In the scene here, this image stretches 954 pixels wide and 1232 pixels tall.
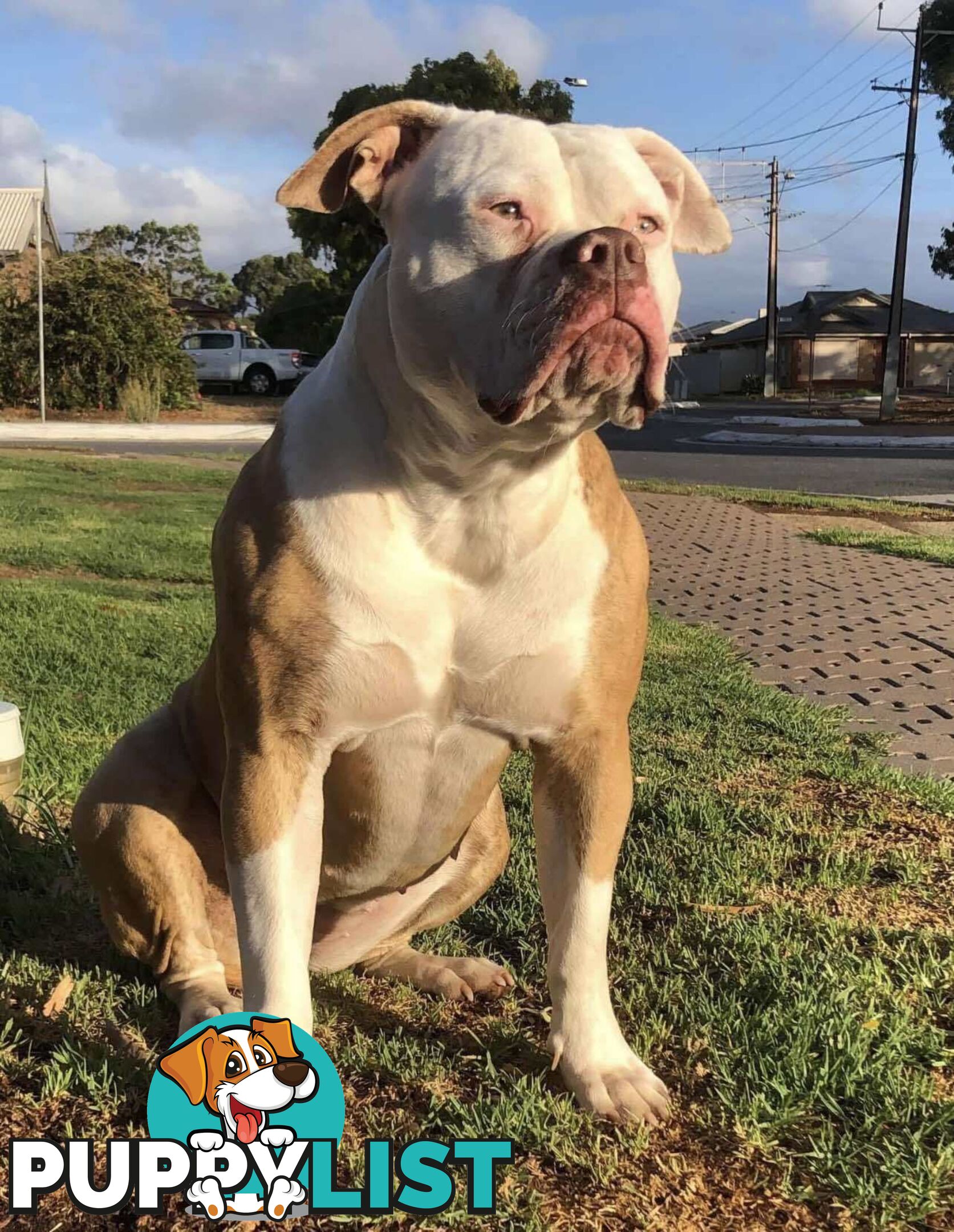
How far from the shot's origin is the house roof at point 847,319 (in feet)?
166

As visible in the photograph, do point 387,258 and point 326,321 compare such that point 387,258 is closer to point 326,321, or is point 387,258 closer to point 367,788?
point 367,788

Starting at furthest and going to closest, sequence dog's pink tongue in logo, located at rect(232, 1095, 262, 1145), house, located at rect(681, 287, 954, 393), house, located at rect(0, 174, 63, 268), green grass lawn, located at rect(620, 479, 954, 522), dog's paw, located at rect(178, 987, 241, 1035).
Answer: house, located at rect(681, 287, 954, 393) → house, located at rect(0, 174, 63, 268) → green grass lawn, located at rect(620, 479, 954, 522) → dog's paw, located at rect(178, 987, 241, 1035) → dog's pink tongue in logo, located at rect(232, 1095, 262, 1145)

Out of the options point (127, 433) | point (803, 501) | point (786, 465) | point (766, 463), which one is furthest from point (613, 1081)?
point (127, 433)

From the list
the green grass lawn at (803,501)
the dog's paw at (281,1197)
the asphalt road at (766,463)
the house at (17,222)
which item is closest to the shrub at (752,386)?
the asphalt road at (766,463)

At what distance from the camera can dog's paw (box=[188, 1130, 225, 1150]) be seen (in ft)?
6.26

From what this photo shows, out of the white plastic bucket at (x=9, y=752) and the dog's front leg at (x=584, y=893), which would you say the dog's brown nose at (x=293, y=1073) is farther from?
the white plastic bucket at (x=9, y=752)

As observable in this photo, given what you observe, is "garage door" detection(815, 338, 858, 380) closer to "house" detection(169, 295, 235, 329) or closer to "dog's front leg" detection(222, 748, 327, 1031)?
"house" detection(169, 295, 235, 329)

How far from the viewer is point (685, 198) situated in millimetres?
2459

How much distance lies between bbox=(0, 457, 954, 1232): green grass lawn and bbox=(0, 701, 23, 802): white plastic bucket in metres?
0.09

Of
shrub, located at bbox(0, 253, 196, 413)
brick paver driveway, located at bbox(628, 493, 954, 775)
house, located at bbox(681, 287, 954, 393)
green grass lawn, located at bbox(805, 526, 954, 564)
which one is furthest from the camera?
house, located at bbox(681, 287, 954, 393)

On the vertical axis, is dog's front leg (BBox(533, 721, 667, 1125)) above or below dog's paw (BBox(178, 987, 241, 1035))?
above

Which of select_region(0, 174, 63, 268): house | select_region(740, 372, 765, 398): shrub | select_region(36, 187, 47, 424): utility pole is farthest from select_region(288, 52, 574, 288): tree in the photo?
select_region(740, 372, 765, 398): shrub

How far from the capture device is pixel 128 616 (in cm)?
618

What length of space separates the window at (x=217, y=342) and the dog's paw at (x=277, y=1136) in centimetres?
3072
